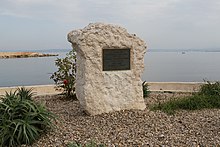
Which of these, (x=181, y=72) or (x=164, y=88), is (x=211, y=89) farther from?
(x=181, y=72)

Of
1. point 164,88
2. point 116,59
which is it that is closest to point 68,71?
point 116,59

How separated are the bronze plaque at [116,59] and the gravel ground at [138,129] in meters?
1.03

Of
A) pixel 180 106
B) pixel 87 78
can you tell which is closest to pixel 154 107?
pixel 180 106

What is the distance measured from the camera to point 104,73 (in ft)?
24.0

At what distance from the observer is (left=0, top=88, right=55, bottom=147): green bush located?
529cm

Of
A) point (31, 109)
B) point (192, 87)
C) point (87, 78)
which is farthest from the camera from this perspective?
point (192, 87)

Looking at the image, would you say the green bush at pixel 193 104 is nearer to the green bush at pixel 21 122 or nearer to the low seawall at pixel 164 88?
the low seawall at pixel 164 88

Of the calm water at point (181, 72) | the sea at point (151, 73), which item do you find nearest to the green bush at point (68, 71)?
the sea at point (151, 73)

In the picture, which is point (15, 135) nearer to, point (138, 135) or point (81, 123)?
point (81, 123)

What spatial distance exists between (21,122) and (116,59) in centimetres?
290

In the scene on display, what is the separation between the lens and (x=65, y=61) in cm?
1020

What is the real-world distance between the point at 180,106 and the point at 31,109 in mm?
4131

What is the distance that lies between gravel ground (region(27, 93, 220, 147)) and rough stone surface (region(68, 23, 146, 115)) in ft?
0.86

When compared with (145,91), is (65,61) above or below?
above
